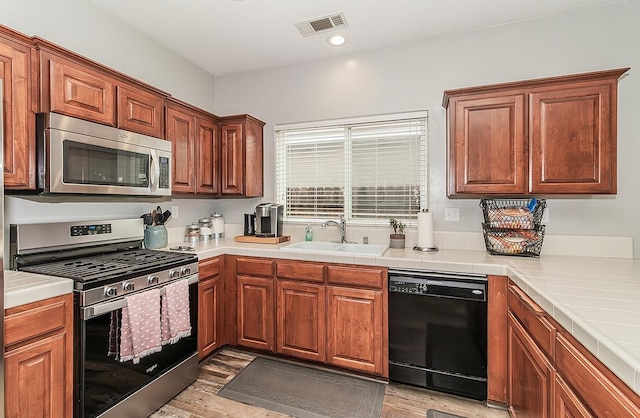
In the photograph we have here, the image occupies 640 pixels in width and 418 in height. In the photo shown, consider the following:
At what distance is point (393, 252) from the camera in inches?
98.0

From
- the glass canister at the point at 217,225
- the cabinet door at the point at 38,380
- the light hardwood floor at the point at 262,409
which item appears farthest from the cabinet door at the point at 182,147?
the light hardwood floor at the point at 262,409

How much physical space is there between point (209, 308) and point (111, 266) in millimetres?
912

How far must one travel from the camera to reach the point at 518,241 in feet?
7.40

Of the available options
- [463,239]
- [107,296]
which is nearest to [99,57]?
[107,296]

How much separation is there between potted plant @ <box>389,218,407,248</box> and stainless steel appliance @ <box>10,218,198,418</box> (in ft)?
5.32

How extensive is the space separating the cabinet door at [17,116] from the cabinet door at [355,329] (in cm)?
200

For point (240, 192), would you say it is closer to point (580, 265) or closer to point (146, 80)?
point (146, 80)

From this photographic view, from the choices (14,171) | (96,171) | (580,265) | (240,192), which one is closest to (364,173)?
(240,192)

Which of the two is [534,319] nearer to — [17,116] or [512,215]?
[512,215]

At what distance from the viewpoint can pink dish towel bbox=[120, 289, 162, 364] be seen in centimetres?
173

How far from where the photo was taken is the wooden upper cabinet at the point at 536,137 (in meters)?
2.02

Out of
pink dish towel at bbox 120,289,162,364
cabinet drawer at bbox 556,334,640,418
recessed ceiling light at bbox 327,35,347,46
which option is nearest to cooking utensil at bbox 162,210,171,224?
pink dish towel at bbox 120,289,162,364

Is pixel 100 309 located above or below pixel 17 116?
below

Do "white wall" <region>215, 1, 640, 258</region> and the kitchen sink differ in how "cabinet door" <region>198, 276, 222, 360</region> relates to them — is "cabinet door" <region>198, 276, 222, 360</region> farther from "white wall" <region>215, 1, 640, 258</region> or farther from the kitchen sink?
"white wall" <region>215, 1, 640, 258</region>
